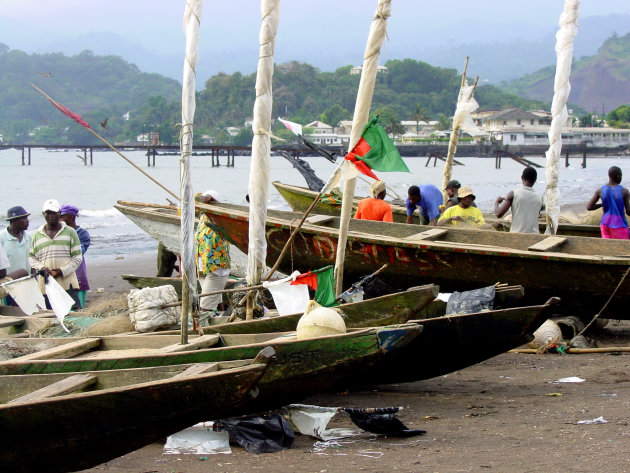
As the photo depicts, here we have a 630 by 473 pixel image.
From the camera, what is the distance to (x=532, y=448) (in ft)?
15.8

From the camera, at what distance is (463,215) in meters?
10.3

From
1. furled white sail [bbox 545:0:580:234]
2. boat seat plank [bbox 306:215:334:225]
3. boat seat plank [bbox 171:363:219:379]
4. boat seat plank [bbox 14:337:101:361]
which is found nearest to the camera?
boat seat plank [bbox 171:363:219:379]

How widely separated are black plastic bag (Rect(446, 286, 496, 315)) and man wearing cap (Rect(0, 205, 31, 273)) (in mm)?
4326

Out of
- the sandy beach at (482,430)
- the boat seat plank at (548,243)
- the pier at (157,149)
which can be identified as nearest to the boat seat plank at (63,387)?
the sandy beach at (482,430)

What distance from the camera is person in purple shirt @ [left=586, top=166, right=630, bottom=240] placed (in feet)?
31.6

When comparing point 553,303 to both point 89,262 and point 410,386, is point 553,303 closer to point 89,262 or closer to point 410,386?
point 410,386

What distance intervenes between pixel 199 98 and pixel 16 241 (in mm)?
121570

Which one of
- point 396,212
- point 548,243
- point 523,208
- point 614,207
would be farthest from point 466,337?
point 396,212

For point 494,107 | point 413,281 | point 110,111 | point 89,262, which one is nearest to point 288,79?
point 110,111

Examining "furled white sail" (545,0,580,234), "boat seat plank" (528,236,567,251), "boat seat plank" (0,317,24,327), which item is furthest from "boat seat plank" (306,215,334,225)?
"boat seat plank" (0,317,24,327)

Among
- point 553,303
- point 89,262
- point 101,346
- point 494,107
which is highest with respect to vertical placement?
point 494,107

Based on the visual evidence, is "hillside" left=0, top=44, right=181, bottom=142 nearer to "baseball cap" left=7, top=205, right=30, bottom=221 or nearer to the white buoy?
"baseball cap" left=7, top=205, right=30, bottom=221

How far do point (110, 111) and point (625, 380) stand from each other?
141255 mm

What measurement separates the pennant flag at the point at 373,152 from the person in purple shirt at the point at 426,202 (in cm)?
427
